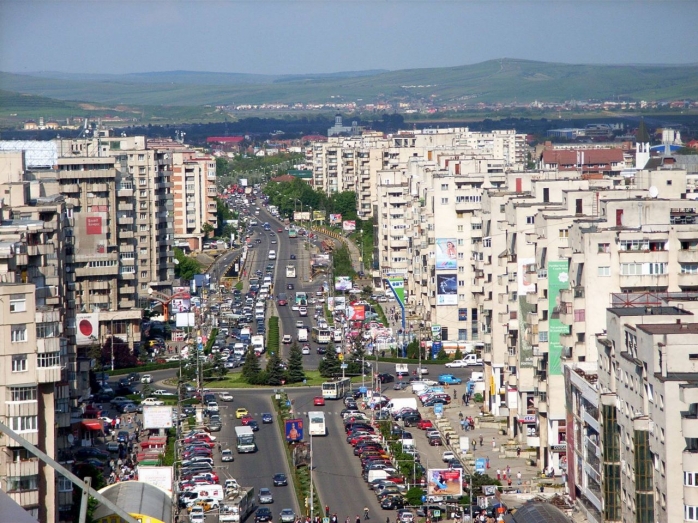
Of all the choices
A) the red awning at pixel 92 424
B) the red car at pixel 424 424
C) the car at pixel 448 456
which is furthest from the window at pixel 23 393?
the red car at pixel 424 424

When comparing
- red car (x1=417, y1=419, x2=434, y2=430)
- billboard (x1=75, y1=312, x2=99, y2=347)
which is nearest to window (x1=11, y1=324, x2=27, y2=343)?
red car (x1=417, y1=419, x2=434, y2=430)

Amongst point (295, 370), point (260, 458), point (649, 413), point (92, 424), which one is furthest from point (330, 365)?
point (649, 413)

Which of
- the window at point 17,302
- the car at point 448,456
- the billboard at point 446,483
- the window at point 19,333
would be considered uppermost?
the window at point 17,302

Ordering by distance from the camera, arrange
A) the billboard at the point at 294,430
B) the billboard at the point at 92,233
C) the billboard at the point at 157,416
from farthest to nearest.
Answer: the billboard at the point at 92,233 < the billboard at the point at 157,416 < the billboard at the point at 294,430

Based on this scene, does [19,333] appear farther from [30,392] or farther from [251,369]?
[251,369]

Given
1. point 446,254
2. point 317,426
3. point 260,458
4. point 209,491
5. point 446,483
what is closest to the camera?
point 446,483

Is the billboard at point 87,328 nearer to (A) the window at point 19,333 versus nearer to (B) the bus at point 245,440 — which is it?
(B) the bus at point 245,440
